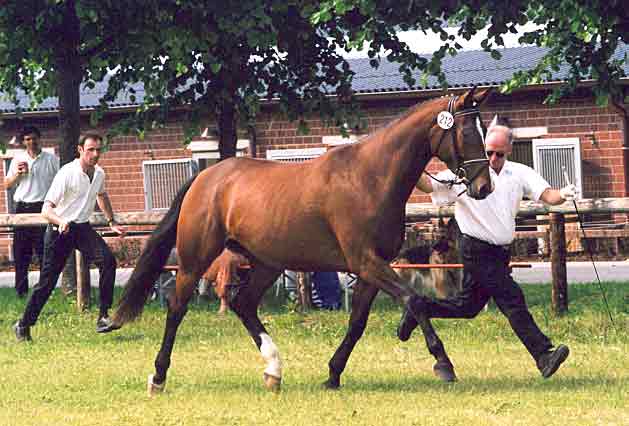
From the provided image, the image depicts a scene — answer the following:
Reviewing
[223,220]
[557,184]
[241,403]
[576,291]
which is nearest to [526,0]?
Result: [576,291]

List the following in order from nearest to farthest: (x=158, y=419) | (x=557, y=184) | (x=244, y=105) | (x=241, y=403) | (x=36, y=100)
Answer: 1. (x=158, y=419)
2. (x=241, y=403)
3. (x=244, y=105)
4. (x=36, y=100)
5. (x=557, y=184)

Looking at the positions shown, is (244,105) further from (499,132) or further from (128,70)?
(499,132)

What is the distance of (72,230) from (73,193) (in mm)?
347

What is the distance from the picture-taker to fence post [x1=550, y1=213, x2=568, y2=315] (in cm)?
1320

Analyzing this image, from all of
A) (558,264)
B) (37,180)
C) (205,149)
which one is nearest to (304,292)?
(558,264)

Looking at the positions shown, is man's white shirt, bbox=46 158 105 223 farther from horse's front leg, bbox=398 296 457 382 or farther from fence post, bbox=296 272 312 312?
horse's front leg, bbox=398 296 457 382

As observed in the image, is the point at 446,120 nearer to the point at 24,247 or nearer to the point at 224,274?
the point at 224,274

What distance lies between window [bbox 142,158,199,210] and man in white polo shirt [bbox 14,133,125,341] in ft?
50.9

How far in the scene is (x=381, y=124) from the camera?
25.1m

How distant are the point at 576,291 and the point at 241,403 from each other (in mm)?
8250

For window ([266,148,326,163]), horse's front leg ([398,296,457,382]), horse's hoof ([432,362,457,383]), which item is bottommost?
horse's hoof ([432,362,457,383])

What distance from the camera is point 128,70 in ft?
55.3

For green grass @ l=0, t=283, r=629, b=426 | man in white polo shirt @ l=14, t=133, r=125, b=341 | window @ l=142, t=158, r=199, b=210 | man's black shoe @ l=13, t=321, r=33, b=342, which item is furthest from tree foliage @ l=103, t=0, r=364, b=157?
window @ l=142, t=158, r=199, b=210

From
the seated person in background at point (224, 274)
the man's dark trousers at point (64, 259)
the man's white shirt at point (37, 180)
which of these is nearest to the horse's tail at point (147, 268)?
the man's dark trousers at point (64, 259)
